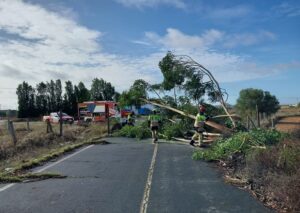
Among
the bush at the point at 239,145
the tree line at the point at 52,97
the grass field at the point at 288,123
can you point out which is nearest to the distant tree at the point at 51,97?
the tree line at the point at 52,97

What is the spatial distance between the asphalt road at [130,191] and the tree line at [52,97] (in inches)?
3338

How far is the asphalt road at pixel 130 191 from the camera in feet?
26.4

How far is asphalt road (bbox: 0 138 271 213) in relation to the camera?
8.05 meters

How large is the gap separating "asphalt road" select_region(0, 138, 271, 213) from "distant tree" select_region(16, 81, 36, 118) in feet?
287

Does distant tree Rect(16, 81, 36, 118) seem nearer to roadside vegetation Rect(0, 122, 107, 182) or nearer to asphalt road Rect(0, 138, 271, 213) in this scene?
roadside vegetation Rect(0, 122, 107, 182)

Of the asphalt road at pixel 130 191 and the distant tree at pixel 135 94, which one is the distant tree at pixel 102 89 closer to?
the distant tree at pixel 135 94

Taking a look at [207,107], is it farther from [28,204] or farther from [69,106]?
[69,106]

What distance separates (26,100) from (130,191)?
97074mm

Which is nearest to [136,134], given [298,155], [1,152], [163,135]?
[163,135]

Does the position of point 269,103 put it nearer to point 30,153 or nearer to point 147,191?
point 30,153

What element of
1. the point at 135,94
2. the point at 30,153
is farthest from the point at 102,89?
the point at 30,153

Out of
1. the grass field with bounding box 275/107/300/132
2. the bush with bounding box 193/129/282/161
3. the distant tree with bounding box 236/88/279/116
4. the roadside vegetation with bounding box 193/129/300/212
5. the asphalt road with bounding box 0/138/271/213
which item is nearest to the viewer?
the roadside vegetation with bounding box 193/129/300/212

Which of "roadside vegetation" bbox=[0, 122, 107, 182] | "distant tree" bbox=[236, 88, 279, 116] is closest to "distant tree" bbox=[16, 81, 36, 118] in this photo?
"distant tree" bbox=[236, 88, 279, 116]

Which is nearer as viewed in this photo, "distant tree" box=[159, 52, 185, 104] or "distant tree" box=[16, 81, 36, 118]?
"distant tree" box=[159, 52, 185, 104]
